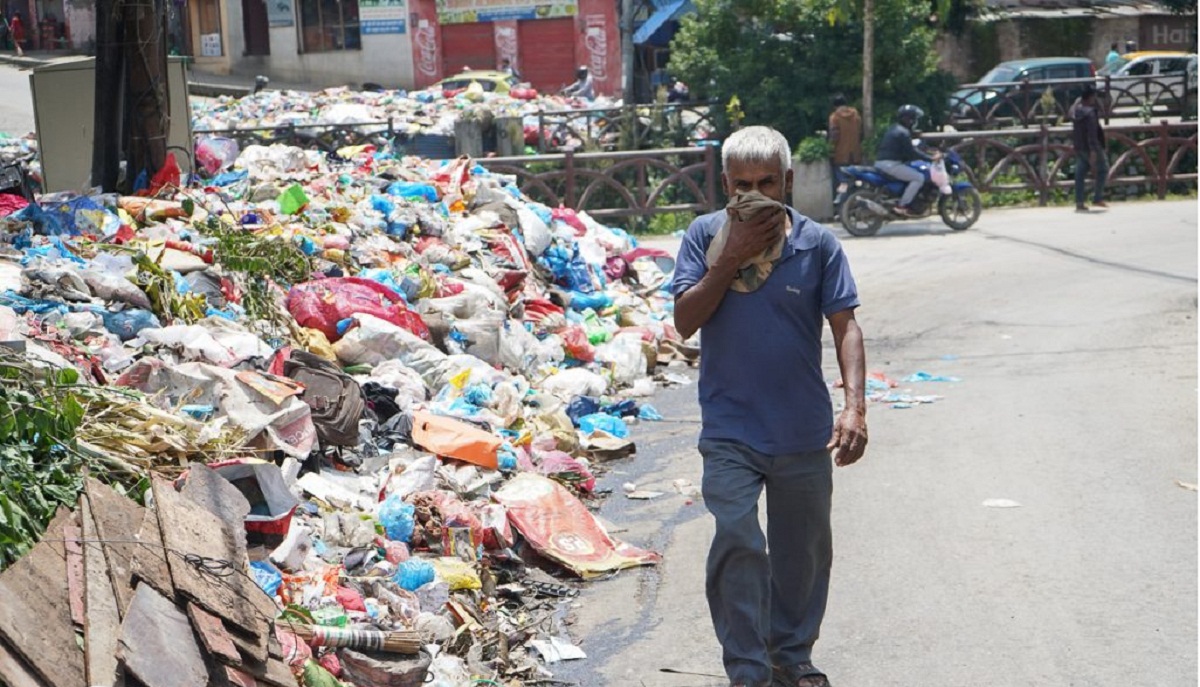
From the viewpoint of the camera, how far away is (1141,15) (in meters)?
42.8

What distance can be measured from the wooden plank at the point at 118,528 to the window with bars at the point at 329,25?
43.2 m

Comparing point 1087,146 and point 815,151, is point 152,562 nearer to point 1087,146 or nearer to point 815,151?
point 815,151

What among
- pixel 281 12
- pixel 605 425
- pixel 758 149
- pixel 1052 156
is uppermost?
pixel 281 12

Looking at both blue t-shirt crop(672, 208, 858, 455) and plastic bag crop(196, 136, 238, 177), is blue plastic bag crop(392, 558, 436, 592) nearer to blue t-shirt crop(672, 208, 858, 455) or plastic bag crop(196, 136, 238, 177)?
blue t-shirt crop(672, 208, 858, 455)

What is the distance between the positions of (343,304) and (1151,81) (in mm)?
24526

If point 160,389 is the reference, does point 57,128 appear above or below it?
above

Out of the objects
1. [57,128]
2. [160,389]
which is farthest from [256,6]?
[160,389]

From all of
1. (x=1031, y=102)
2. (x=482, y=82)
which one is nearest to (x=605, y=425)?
(x=1031, y=102)

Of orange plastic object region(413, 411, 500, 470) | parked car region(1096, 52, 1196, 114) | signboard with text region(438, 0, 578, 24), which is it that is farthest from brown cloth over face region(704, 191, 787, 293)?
signboard with text region(438, 0, 578, 24)

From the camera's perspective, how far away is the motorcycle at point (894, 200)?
1780cm

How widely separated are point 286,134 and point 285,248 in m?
13.3

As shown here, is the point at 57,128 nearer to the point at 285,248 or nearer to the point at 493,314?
the point at 285,248

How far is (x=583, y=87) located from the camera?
40531mm

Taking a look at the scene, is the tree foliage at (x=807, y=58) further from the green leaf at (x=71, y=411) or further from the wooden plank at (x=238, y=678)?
the wooden plank at (x=238, y=678)
